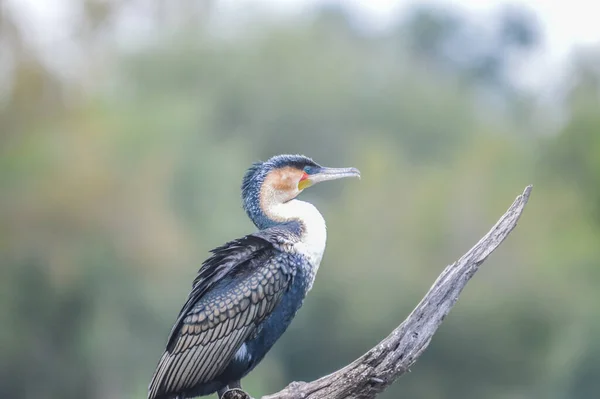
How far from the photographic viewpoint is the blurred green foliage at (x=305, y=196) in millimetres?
23250

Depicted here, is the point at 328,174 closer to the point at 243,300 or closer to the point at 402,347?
the point at 243,300

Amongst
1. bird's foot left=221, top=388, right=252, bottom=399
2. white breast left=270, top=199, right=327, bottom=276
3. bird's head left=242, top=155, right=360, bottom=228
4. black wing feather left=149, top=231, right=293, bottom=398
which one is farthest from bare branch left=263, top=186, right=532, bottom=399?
bird's head left=242, top=155, right=360, bottom=228

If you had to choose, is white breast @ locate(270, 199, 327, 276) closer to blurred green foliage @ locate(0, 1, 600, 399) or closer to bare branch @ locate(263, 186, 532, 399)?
bare branch @ locate(263, 186, 532, 399)

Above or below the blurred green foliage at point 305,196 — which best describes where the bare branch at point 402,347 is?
below

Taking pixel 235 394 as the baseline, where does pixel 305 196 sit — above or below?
above

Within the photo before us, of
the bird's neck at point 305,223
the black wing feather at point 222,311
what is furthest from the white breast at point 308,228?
the black wing feather at point 222,311

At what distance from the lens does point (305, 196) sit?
25.6 m

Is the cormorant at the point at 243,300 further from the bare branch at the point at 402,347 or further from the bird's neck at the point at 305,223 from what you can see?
the bare branch at the point at 402,347

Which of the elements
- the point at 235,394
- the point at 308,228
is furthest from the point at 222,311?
the point at 308,228

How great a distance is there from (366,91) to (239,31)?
14.4 ft

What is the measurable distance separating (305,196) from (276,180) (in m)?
18.0

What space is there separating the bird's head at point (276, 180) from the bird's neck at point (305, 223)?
2.2 inches

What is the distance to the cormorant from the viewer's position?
699 centimetres

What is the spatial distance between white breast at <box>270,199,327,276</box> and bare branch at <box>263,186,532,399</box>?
108cm
